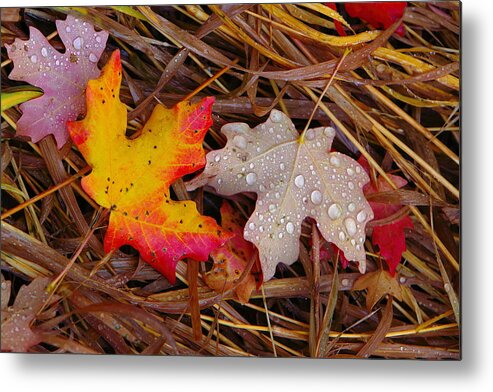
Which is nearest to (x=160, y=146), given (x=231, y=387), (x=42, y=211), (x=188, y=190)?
(x=188, y=190)

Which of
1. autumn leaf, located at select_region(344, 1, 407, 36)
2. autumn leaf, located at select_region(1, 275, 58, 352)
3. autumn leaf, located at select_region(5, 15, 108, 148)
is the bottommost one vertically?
autumn leaf, located at select_region(1, 275, 58, 352)

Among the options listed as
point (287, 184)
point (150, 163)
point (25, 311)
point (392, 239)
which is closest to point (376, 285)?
point (392, 239)

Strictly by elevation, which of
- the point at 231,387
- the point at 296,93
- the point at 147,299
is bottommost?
the point at 231,387

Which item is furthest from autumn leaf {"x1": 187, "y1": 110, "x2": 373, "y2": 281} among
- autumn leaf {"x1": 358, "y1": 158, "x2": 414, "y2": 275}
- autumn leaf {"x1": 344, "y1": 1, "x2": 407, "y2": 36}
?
autumn leaf {"x1": 344, "y1": 1, "x2": 407, "y2": 36}

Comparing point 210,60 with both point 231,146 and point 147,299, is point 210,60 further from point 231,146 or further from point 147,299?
point 147,299

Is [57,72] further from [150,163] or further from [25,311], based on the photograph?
[25,311]

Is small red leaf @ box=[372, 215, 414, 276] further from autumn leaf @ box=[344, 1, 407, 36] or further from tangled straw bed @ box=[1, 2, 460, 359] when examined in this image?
autumn leaf @ box=[344, 1, 407, 36]

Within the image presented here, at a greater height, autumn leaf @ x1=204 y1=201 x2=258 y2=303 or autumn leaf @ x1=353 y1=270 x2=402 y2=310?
autumn leaf @ x1=204 y1=201 x2=258 y2=303
